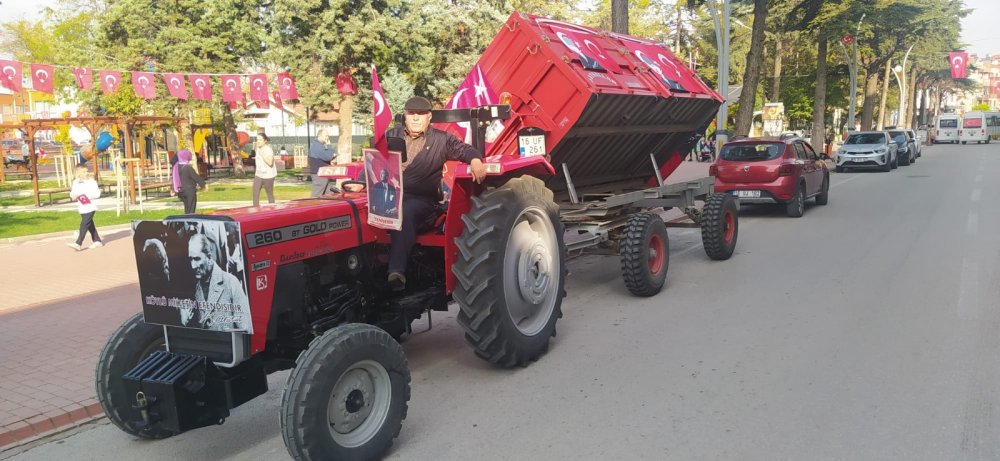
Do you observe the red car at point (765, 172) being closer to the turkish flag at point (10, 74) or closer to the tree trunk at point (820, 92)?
the turkish flag at point (10, 74)

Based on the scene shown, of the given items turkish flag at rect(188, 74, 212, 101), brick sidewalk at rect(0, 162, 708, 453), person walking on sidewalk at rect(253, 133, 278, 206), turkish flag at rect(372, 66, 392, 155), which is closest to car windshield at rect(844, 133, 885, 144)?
turkish flag at rect(188, 74, 212, 101)

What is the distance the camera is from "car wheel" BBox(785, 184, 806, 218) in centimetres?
1459

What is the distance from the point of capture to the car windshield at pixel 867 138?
96.2 ft

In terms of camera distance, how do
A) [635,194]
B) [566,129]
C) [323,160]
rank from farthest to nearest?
[323,160] < [635,194] < [566,129]

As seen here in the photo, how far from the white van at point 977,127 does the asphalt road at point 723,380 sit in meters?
59.8

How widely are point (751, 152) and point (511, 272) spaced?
10464mm

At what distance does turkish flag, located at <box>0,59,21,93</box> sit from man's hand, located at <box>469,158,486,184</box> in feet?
49.8

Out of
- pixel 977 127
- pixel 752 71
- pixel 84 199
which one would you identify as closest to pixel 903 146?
pixel 752 71

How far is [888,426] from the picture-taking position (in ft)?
14.7

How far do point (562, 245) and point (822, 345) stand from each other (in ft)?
7.59

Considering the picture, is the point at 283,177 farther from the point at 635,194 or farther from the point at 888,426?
the point at 888,426

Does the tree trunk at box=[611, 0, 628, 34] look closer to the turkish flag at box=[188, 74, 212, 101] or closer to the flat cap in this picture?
the flat cap

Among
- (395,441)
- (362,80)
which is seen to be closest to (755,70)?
(362,80)

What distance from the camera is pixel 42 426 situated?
4.91 m
